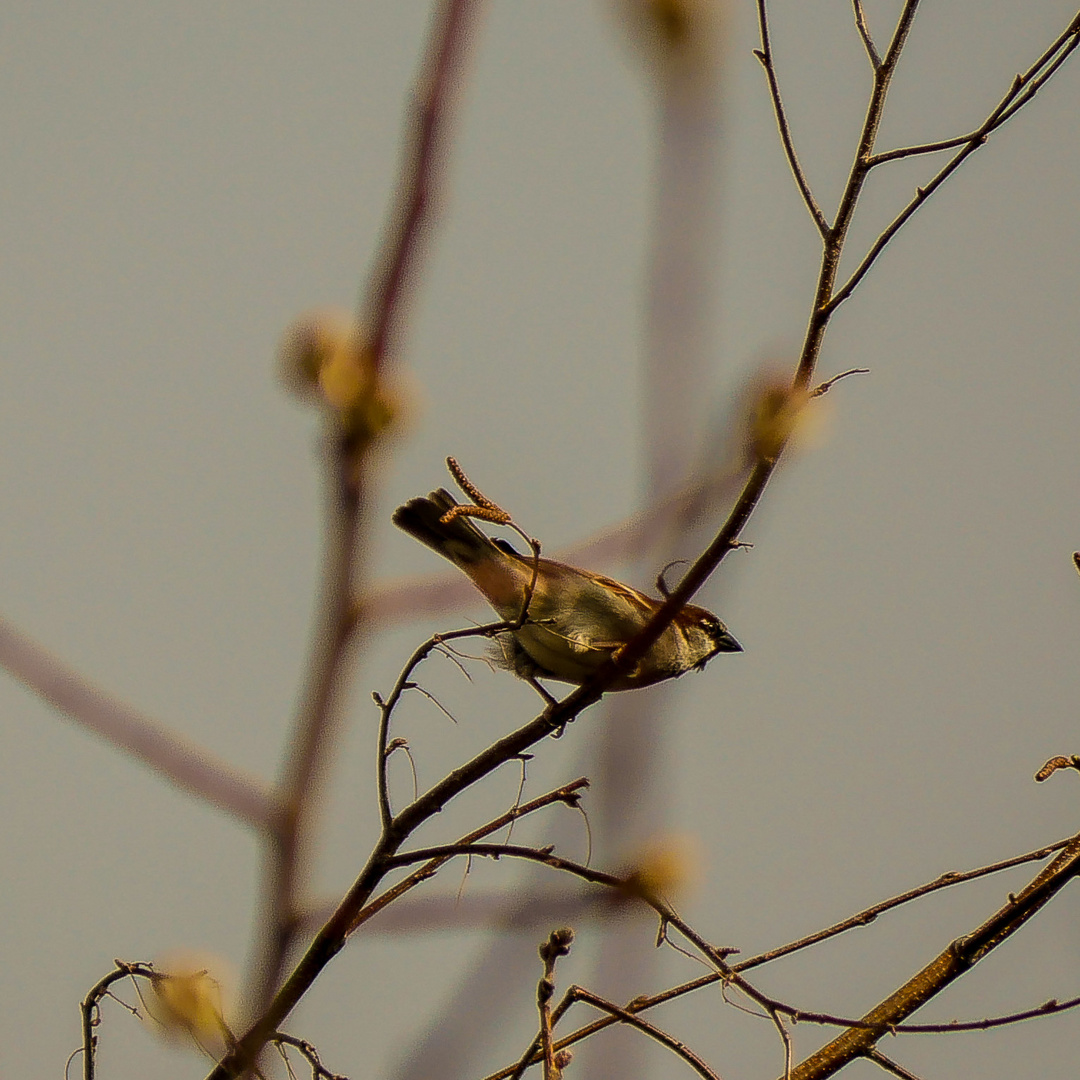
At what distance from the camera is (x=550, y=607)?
5.27 meters

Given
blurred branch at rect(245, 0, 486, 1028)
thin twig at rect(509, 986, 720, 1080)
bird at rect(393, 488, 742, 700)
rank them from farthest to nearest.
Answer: bird at rect(393, 488, 742, 700) < thin twig at rect(509, 986, 720, 1080) < blurred branch at rect(245, 0, 486, 1028)

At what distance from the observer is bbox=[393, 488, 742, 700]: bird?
5.03m

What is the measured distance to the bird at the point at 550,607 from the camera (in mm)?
5031

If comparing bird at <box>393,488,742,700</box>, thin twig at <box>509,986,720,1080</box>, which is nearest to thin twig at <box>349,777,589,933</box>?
thin twig at <box>509,986,720,1080</box>

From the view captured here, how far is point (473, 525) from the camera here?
17.3 feet

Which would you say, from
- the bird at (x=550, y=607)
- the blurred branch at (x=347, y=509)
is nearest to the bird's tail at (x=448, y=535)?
the bird at (x=550, y=607)

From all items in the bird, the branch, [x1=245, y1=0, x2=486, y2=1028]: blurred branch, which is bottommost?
[x1=245, y1=0, x2=486, y2=1028]: blurred branch

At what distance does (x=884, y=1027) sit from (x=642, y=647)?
3.14 ft

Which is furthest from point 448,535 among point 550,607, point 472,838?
point 472,838

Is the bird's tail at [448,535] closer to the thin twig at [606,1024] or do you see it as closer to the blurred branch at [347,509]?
the thin twig at [606,1024]

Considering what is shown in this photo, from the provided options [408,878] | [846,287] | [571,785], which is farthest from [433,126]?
[408,878]

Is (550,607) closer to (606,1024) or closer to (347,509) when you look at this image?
(606,1024)

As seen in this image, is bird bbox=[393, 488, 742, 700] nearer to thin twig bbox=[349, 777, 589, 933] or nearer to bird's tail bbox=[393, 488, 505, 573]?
bird's tail bbox=[393, 488, 505, 573]

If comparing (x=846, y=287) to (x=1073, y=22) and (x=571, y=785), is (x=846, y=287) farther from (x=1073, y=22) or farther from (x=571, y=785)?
(x=571, y=785)
